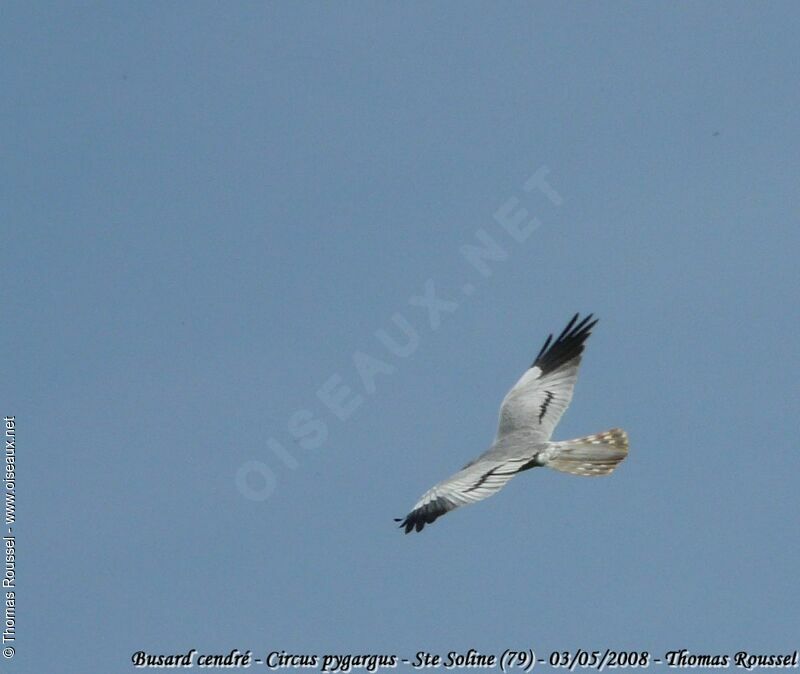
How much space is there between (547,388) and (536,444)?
227 cm

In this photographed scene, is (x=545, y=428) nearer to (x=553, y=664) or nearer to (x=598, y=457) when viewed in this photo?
(x=598, y=457)

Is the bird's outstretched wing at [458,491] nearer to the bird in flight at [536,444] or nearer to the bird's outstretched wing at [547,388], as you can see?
the bird in flight at [536,444]

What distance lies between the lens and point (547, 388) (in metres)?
33.9

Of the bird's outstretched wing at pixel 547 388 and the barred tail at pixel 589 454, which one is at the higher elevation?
the bird's outstretched wing at pixel 547 388

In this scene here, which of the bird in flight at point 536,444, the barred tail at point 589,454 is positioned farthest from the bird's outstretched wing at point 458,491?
the barred tail at point 589,454

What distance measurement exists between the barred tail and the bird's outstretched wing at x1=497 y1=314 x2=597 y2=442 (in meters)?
0.51

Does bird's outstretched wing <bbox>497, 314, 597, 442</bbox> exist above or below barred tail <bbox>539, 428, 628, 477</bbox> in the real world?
above

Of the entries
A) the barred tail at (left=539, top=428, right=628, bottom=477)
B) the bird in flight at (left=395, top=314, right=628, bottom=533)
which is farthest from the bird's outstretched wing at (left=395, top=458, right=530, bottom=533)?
the barred tail at (left=539, top=428, right=628, bottom=477)

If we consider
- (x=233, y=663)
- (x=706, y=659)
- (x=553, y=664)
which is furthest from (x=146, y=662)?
(x=706, y=659)

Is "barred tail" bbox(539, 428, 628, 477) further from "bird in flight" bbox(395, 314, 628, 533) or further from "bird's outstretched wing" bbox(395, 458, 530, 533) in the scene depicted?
"bird's outstretched wing" bbox(395, 458, 530, 533)

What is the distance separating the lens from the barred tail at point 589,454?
31.5m

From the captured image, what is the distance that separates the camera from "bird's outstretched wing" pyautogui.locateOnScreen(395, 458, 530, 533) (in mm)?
29094

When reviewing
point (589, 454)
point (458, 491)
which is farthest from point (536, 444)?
point (458, 491)

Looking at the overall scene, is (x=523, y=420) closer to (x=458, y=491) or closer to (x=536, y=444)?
(x=536, y=444)
